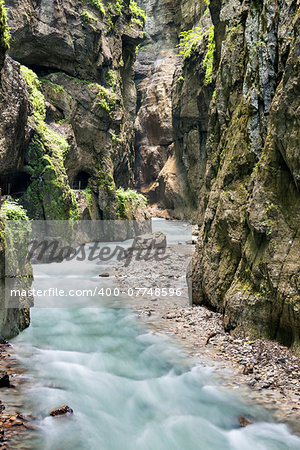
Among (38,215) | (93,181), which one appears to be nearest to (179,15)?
(93,181)

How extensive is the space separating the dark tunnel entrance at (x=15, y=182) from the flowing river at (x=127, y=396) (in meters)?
7.98

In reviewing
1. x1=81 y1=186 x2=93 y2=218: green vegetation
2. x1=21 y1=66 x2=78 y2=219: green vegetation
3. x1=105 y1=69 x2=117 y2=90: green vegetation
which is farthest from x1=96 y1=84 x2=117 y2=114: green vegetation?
x1=81 y1=186 x2=93 y2=218: green vegetation

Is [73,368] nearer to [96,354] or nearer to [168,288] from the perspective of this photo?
[96,354]

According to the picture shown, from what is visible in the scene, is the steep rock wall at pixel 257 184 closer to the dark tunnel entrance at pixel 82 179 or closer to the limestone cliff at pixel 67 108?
the limestone cliff at pixel 67 108

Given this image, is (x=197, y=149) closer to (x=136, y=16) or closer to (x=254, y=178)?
(x=136, y=16)

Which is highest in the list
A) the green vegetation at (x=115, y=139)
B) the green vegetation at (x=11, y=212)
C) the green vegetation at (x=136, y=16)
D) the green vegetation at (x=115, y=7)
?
the green vegetation at (x=136, y=16)

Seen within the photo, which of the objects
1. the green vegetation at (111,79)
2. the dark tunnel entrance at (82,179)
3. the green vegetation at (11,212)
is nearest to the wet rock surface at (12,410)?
the green vegetation at (11,212)

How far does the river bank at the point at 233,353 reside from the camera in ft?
15.0

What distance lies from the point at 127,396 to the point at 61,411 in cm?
115

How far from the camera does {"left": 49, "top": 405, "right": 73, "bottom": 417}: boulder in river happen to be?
4.40m

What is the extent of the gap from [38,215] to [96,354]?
10170 millimetres

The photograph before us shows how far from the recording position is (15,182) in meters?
15.1

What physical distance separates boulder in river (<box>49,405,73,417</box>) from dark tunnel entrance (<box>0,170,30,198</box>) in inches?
434

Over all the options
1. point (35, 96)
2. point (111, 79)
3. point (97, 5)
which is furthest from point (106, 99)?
point (97, 5)
